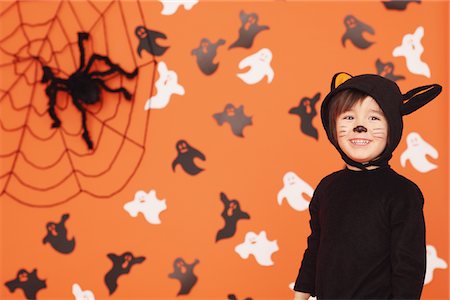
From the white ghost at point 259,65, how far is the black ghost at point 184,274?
0.70 meters

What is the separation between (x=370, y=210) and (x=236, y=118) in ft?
2.57

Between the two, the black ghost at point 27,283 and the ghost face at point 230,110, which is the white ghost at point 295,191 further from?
the black ghost at point 27,283

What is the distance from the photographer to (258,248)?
176 cm

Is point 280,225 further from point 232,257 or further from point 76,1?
point 76,1

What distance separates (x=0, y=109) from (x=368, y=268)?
1.46 metres

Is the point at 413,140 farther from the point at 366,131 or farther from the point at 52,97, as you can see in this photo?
the point at 52,97

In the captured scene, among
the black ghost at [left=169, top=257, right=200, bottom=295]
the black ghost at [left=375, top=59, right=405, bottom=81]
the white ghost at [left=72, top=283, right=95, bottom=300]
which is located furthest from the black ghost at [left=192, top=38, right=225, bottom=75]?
the white ghost at [left=72, top=283, right=95, bottom=300]

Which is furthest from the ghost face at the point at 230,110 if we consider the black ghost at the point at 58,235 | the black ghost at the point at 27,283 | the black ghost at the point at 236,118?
the black ghost at the point at 27,283

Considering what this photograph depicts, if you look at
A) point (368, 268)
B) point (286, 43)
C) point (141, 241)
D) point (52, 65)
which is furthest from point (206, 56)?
point (368, 268)

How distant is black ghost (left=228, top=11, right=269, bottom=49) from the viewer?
178 cm

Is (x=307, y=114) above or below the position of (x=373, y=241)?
above

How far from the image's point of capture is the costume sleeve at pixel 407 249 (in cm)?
105

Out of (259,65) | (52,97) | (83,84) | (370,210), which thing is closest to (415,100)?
(370,210)

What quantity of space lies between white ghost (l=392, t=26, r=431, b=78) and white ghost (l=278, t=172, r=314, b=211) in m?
0.56
